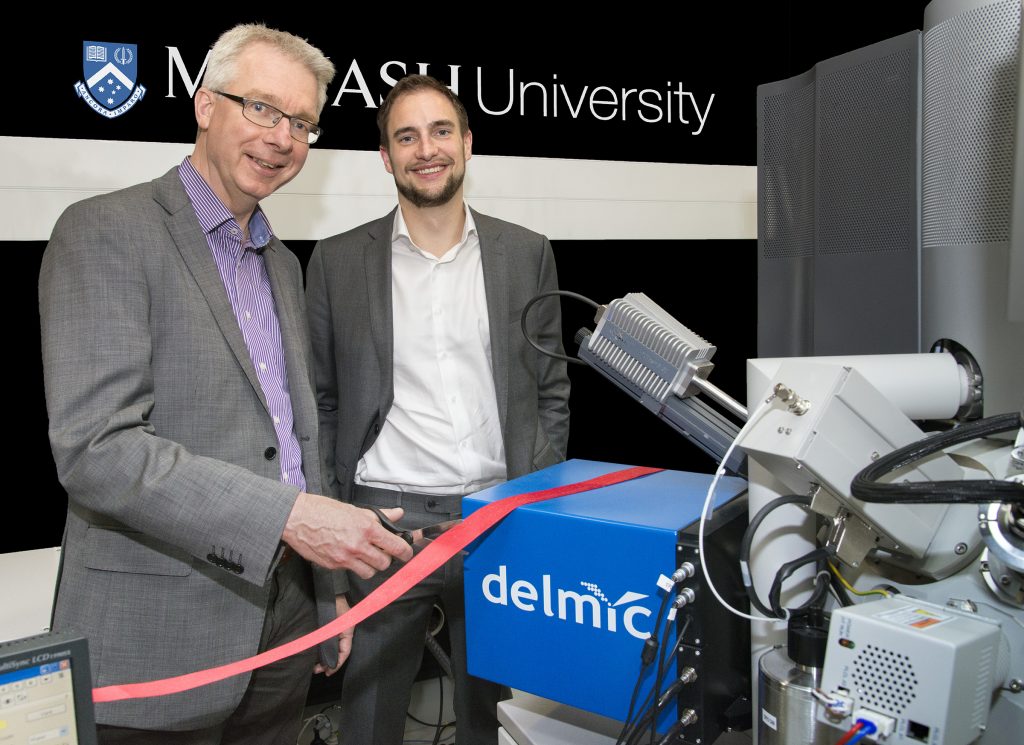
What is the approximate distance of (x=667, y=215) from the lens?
3301 mm

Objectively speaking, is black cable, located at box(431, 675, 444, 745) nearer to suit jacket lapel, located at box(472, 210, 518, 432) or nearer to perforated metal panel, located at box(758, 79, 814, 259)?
suit jacket lapel, located at box(472, 210, 518, 432)

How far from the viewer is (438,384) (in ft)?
7.01

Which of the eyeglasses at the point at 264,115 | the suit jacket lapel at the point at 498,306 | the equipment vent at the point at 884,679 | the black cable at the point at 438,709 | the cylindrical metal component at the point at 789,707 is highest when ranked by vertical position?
the eyeglasses at the point at 264,115

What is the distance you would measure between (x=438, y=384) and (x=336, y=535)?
885 millimetres

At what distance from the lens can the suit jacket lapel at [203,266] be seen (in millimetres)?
1419

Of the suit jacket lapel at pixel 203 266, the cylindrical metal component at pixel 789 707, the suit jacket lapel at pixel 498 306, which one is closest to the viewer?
the cylindrical metal component at pixel 789 707

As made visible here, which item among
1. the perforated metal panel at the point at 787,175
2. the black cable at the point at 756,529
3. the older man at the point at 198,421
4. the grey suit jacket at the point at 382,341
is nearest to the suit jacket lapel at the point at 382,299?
the grey suit jacket at the point at 382,341

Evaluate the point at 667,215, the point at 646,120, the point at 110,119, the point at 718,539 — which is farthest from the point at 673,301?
the point at 718,539

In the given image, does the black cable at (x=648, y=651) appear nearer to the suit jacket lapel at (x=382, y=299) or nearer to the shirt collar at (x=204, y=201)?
the shirt collar at (x=204, y=201)

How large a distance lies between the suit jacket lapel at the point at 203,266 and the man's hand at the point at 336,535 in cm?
25

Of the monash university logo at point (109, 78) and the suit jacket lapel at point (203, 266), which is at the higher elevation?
the monash university logo at point (109, 78)

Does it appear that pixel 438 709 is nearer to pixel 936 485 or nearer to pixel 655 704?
pixel 655 704

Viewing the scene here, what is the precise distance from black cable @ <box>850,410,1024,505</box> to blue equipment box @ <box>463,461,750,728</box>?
0.98 ft

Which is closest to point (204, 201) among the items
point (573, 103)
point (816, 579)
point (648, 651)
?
point (648, 651)
